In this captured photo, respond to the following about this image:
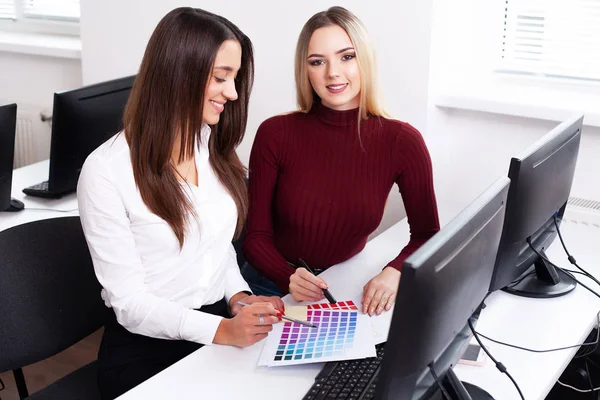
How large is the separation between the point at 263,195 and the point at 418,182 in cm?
41

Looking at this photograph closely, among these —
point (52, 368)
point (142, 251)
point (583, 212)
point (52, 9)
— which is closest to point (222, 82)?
point (142, 251)

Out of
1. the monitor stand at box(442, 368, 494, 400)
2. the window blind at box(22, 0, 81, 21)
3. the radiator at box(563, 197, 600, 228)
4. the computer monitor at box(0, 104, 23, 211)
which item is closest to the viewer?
the monitor stand at box(442, 368, 494, 400)

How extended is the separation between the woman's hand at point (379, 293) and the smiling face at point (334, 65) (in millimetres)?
478

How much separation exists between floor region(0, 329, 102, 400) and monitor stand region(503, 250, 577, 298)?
1.54 metres

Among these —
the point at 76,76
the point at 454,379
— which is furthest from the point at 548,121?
the point at 76,76

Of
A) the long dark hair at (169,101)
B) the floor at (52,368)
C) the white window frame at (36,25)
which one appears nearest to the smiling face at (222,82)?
the long dark hair at (169,101)

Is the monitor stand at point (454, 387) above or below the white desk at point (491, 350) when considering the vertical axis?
above

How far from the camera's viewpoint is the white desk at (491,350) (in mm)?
1398

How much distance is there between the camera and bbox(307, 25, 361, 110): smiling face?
1.93 meters

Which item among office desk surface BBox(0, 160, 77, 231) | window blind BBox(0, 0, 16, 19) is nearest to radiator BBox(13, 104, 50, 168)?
window blind BBox(0, 0, 16, 19)

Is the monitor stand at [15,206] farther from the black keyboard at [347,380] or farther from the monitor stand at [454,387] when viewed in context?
the monitor stand at [454,387]

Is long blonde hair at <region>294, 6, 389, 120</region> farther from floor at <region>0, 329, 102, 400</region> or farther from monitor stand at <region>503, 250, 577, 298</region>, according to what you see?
floor at <region>0, 329, 102, 400</region>

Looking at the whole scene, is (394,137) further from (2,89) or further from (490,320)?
(2,89)

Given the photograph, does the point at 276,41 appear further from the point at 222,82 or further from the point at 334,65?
the point at 222,82
